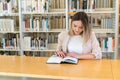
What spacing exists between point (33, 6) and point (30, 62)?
5.92 ft

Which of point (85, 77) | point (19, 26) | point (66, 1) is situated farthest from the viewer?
point (19, 26)

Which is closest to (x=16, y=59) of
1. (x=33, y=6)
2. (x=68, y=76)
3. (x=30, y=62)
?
(x=30, y=62)

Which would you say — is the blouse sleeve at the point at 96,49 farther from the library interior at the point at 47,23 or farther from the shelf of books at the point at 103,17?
the shelf of books at the point at 103,17

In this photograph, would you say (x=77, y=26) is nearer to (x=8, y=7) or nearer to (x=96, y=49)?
(x=96, y=49)

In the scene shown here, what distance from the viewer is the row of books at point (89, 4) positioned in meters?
3.53

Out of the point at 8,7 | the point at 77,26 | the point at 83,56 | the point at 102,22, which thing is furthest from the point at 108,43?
the point at 8,7

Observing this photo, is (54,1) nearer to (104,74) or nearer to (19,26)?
(19,26)

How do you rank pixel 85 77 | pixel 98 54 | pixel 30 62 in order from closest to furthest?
pixel 85 77 → pixel 30 62 → pixel 98 54

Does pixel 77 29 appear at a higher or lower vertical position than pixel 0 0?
lower

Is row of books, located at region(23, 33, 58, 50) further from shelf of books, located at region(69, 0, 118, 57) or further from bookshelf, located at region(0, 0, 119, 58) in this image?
shelf of books, located at region(69, 0, 118, 57)

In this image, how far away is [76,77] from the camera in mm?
1640

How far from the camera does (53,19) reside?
3801 mm

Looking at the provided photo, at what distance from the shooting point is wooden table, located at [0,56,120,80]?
1.67m

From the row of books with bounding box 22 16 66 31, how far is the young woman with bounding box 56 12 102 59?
3.79 feet
